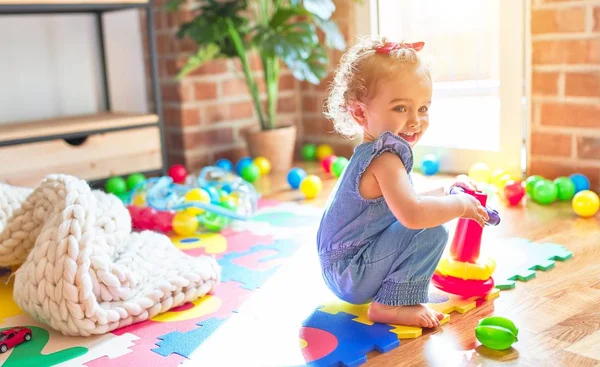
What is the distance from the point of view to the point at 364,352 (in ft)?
4.01

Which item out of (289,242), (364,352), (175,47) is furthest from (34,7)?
(364,352)

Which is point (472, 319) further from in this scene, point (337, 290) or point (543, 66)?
point (543, 66)

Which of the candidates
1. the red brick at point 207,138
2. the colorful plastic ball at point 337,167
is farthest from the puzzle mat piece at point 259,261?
the red brick at point 207,138

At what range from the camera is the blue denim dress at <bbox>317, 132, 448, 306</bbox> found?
1.32 meters

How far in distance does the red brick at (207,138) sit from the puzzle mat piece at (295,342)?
5.54 feet

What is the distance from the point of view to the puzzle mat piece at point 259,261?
1.64 meters

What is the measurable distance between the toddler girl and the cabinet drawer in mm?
1399

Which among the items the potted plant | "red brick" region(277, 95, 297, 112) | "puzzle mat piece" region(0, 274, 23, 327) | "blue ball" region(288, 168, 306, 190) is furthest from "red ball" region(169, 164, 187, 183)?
"puzzle mat piece" region(0, 274, 23, 327)

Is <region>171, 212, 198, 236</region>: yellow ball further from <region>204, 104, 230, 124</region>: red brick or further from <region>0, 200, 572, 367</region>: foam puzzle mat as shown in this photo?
<region>204, 104, 230, 124</region>: red brick

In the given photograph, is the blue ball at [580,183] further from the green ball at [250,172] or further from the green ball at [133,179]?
the green ball at [133,179]

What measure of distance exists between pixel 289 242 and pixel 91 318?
70cm

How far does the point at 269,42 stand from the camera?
8.38ft

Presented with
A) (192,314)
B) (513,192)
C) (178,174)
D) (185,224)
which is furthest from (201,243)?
(513,192)

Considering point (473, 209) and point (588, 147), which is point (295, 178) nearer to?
point (588, 147)
